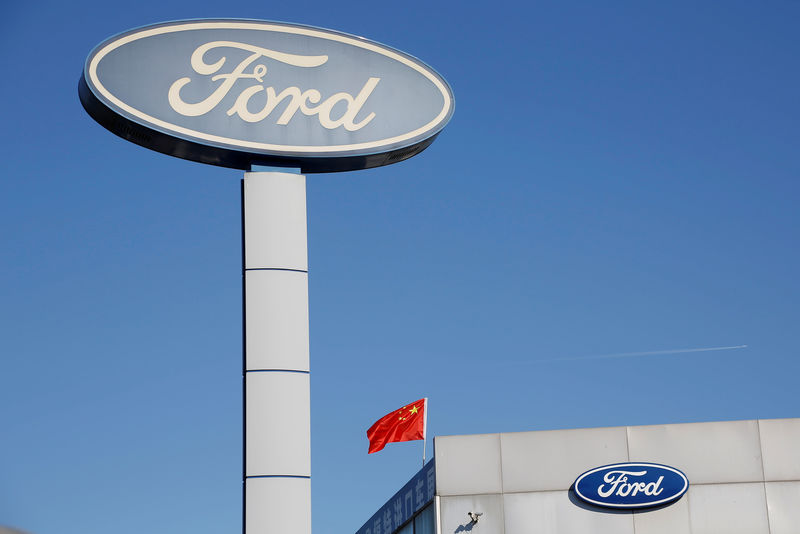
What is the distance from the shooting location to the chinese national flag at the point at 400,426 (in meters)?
31.5

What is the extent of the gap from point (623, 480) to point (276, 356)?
11640mm

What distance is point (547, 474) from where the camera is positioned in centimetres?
2800

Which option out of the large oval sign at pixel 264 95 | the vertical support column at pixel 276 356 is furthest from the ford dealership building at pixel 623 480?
the vertical support column at pixel 276 356

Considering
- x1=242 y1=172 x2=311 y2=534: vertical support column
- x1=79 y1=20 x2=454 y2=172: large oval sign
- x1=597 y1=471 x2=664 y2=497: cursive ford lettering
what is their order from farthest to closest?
1. x1=597 y1=471 x2=664 y2=497: cursive ford lettering
2. x1=79 y1=20 x2=454 y2=172: large oval sign
3. x1=242 y1=172 x2=311 y2=534: vertical support column

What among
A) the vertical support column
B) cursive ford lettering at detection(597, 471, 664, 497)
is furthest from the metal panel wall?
the vertical support column

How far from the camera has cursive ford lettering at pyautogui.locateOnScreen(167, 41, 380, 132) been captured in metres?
20.9

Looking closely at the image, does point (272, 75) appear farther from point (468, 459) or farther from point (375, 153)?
point (468, 459)

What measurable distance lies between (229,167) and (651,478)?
42.9 ft

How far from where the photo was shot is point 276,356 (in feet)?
64.4

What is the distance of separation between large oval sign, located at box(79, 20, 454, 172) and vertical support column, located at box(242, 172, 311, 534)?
86 centimetres

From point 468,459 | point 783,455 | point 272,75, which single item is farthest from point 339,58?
point 783,455

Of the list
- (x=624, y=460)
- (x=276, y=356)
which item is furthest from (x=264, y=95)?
(x=624, y=460)

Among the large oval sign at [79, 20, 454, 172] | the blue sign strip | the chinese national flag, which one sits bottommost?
the blue sign strip

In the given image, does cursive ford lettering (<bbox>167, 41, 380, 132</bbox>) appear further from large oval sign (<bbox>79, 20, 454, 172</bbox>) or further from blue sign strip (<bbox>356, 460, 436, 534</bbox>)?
blue sign strip (<bbox>356, 460, 436, 534</bbox>)
